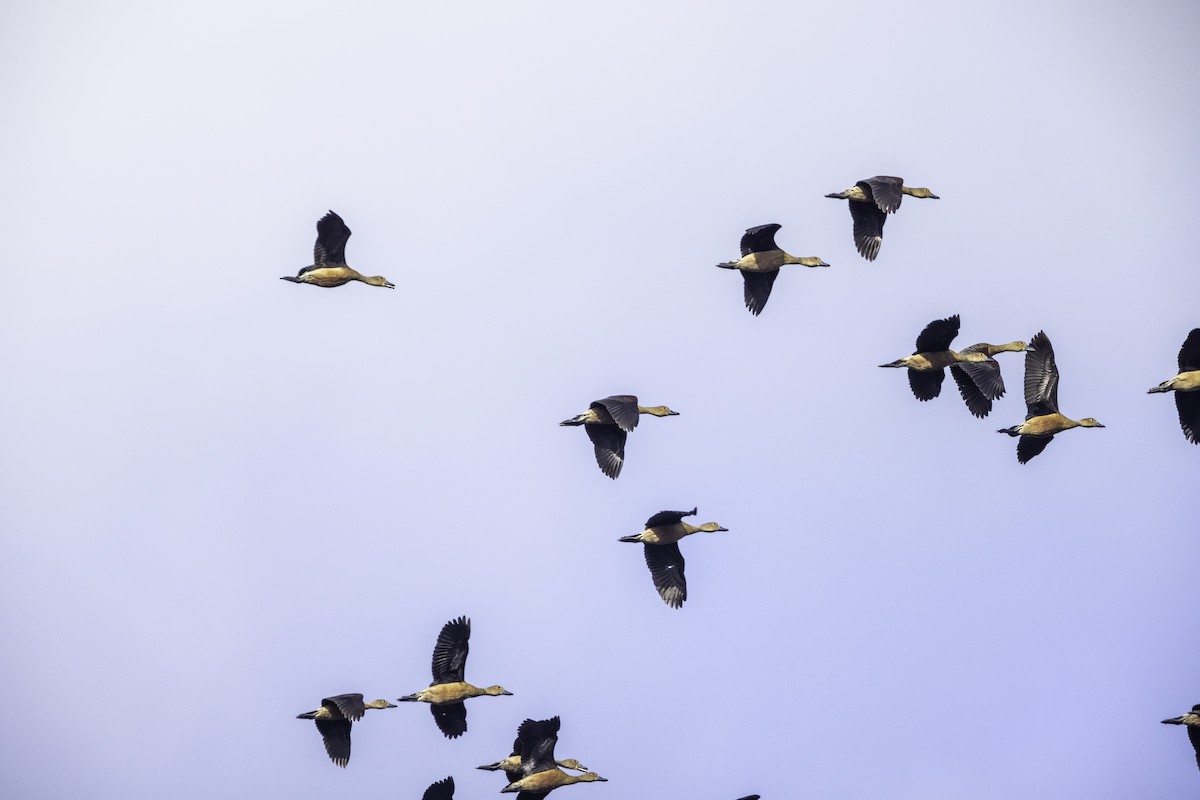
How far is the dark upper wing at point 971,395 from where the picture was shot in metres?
39.4

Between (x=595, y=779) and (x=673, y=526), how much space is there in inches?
238

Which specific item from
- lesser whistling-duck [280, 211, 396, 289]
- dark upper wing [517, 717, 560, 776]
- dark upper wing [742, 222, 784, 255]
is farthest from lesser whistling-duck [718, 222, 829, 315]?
dark upper wing [517, 717, 560, 776]

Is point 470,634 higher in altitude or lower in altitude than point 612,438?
lower

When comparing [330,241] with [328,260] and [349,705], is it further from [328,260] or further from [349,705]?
[349,705]

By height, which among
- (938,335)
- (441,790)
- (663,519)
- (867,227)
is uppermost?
(867,227)

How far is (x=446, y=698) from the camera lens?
131ft

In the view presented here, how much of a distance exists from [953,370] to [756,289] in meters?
4.31

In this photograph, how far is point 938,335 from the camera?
1522 inches

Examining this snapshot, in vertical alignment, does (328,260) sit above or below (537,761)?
above

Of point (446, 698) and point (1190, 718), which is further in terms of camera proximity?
point (446, 698)

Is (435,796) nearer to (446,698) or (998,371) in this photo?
(446,698)

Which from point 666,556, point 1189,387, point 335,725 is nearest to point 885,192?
point 1189,387

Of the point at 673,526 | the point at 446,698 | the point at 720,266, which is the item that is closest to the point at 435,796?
the point at 446,698

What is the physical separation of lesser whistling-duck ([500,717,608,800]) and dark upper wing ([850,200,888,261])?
Result: 10860mm
